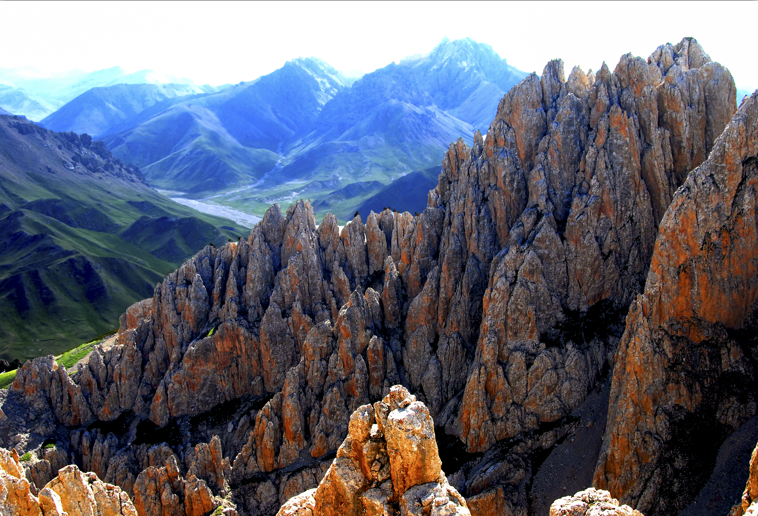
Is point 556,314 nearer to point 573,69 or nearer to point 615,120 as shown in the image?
point 615,120

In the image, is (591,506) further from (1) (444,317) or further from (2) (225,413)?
(2) (225,413)

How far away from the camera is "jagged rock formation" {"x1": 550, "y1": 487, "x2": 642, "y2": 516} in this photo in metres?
26.5

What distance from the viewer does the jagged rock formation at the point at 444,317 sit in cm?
7281

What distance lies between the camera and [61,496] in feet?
127

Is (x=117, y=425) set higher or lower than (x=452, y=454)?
lower

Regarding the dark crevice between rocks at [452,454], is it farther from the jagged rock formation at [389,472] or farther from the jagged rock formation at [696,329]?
the jagged rock formation at [389,472]

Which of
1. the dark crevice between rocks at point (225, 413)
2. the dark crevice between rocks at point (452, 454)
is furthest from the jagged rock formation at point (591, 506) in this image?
the dark crevice between rocks at point (225, 413)

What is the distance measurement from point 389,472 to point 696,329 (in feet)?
146

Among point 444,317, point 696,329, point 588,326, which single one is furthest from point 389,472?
point 444,317

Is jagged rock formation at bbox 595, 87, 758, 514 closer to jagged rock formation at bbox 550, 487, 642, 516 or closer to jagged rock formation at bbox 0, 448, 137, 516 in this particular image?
jagged rock formation at bbox 550, 487, 642, 516

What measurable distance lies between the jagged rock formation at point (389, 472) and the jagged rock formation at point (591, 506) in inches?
211

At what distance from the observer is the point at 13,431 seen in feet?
294

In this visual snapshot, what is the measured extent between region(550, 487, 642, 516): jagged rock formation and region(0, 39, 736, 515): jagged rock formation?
123 feet

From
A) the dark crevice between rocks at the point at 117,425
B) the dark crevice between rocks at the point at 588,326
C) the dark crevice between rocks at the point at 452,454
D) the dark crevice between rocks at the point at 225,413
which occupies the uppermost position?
the dark crevice between rocks at the point at 588,326
